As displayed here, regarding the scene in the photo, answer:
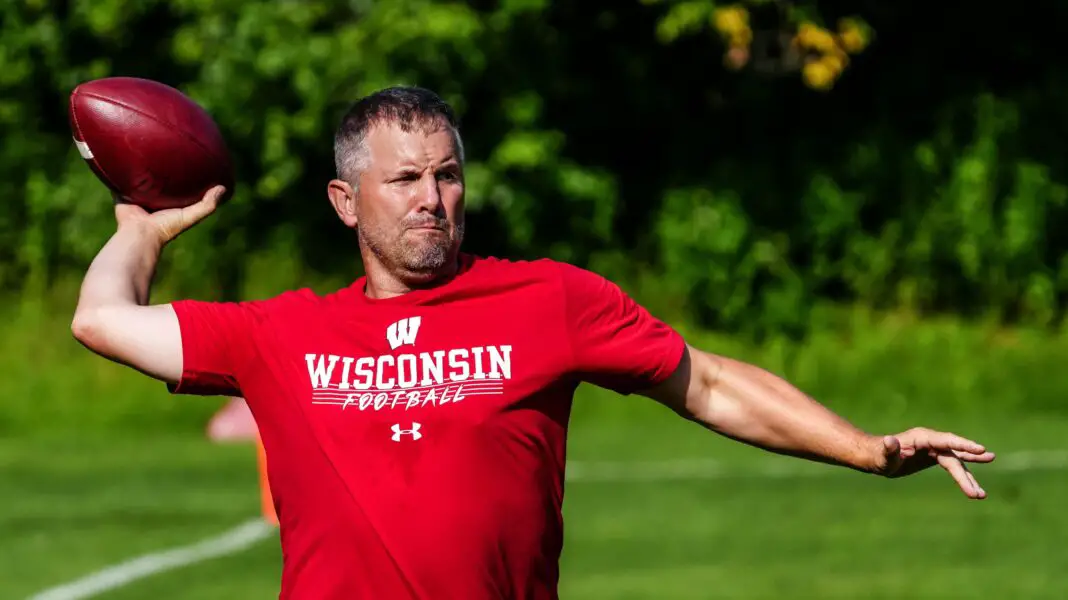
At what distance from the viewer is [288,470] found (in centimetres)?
440

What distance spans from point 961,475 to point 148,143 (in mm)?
2314

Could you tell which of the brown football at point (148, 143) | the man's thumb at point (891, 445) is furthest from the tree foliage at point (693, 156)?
the man's thumb at point (891, 445)

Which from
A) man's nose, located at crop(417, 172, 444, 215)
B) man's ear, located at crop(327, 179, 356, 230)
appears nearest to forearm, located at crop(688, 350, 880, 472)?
man's nose, located at crop(417, 172, 444, 215)

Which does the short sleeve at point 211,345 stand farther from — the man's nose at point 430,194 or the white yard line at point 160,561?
the white yard line at point 160,561

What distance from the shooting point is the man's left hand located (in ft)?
14.5

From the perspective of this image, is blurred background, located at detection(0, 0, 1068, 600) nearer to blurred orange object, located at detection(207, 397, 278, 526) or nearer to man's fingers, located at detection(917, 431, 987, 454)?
blurred orange object, located at detection(207, 397, 278, 526)

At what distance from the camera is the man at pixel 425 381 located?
429cm

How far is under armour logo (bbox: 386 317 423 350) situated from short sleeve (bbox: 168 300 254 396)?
0.35 meters

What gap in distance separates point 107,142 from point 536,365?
1.61 m

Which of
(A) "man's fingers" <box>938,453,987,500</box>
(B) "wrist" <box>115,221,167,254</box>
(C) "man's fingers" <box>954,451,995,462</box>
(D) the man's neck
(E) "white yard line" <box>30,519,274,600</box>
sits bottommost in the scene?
(E) "white yard line" <box>30,519,274,600</box>

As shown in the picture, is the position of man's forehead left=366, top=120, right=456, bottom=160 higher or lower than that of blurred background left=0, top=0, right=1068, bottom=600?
higher

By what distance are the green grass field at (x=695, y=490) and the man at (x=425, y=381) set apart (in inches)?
205

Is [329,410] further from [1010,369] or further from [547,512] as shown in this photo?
[1010,369]

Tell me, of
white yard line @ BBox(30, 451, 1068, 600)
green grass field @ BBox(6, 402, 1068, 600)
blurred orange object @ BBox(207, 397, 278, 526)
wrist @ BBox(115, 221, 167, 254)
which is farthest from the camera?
blurred orange object @ BBox(207, 397, 278, 526)
